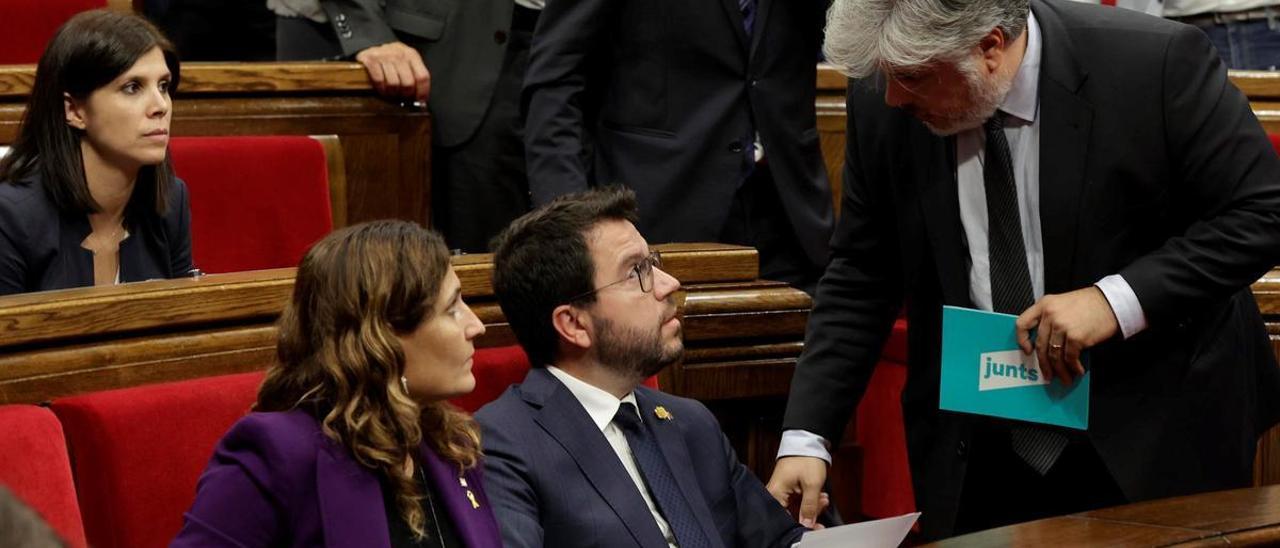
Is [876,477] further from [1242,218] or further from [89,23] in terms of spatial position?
[89,23]

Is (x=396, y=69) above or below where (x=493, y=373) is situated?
above

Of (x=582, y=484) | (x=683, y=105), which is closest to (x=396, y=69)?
(x=683, y=105)

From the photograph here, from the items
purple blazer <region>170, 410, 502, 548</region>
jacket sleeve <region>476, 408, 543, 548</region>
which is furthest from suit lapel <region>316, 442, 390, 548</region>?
jacket sleeve <region>476, 408, 543, 548</region>

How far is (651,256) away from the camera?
146 centimetres

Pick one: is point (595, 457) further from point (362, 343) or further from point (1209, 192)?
point (1209, 192)

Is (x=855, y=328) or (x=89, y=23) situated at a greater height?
(x=89, y=23)

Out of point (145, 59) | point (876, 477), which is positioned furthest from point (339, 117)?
point (876, 477)

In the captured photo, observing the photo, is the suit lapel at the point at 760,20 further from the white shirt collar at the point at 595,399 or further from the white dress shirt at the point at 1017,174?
the white shirt collar at the point at 595,399

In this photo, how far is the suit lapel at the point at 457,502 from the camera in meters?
1.10

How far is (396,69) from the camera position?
2217 mm

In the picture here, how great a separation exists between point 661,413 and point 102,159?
0.80 m

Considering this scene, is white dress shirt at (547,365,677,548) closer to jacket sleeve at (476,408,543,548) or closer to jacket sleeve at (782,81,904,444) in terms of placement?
jacket sleeve at (476,408,543,548)

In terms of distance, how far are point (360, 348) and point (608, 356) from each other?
37cm

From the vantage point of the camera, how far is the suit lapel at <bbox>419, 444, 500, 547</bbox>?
110 centimetres
